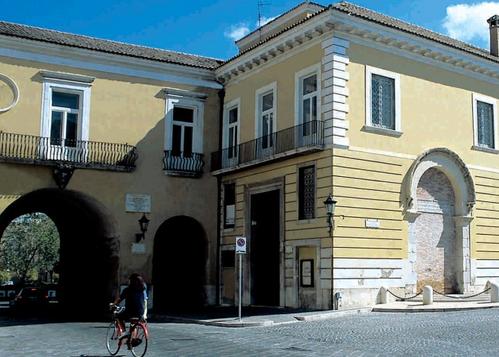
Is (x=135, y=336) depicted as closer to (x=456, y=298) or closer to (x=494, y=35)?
(x=456, y=298)

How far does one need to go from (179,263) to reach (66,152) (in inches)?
274

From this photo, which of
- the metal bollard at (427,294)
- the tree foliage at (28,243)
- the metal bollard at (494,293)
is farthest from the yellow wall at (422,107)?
the tree foliage at (28,243)

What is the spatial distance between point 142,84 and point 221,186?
495cm

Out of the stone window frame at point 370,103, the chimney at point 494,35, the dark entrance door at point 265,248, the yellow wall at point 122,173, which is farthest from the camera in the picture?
the chimney at point 494,35

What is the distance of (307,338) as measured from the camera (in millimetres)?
15156

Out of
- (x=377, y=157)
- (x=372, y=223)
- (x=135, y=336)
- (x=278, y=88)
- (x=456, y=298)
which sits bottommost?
(x=135, y=336)

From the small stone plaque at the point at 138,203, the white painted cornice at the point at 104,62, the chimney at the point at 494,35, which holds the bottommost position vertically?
the small stone plaque at the point at 138,203

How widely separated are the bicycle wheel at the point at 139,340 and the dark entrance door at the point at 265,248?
11.9m

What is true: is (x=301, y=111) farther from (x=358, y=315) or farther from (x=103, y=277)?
(x=103, y=277)

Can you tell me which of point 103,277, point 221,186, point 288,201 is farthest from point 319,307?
point 103,277

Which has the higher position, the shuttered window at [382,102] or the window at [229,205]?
the shuttered window at [382,102]

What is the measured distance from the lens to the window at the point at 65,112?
23.8 m

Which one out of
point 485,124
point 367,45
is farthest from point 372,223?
point 485,124

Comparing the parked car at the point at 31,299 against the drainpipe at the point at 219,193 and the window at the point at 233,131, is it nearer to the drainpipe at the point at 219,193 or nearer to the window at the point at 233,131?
the drainpipe at the point at 219,193
